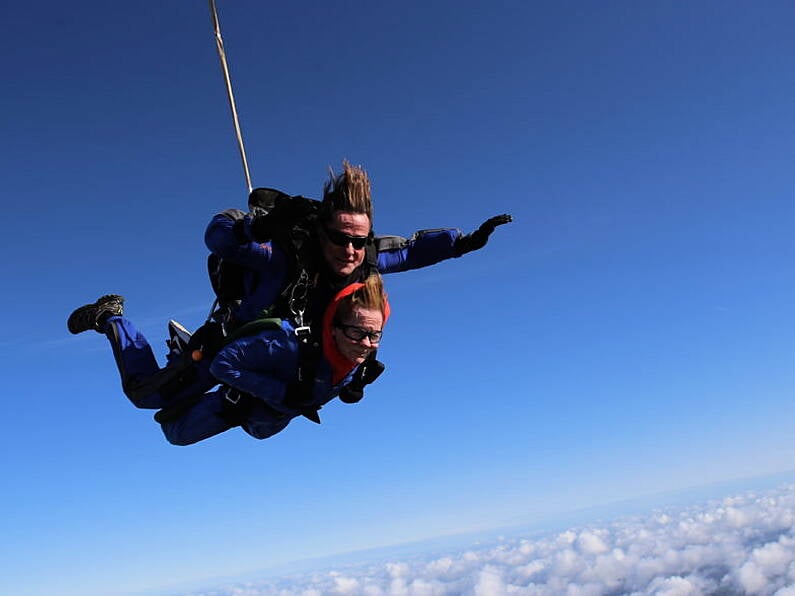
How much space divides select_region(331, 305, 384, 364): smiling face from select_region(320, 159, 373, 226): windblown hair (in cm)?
59

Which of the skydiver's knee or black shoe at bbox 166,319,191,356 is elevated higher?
black shoe at bbox 166,319,191,356

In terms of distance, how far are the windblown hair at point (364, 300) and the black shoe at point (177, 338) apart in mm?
1327

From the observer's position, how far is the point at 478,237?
4.53 metres

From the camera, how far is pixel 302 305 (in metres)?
3.86

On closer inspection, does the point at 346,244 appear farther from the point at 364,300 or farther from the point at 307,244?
the point at 364,300

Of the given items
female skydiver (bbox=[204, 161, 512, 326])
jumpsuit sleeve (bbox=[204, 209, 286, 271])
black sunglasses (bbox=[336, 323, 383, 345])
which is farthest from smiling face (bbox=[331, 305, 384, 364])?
jumpsuit sleeve (bbox=[204, 209, 286, 271])

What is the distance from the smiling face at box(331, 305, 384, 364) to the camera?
371cm

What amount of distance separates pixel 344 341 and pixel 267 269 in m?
0.67

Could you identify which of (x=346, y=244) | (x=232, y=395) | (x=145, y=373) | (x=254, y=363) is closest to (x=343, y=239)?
(x=346, y=244)

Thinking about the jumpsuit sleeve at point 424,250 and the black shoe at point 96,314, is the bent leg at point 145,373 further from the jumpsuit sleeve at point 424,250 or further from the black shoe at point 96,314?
the jumpsuit sleeve at point 424,250

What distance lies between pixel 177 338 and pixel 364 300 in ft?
5.32

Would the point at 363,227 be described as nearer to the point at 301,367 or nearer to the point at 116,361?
the point at 301,367

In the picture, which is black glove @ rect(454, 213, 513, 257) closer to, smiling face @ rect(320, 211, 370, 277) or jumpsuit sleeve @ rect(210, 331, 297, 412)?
smiling face @ rect(320, 211, 370, 277)

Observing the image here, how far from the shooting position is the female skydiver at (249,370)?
3750mm
